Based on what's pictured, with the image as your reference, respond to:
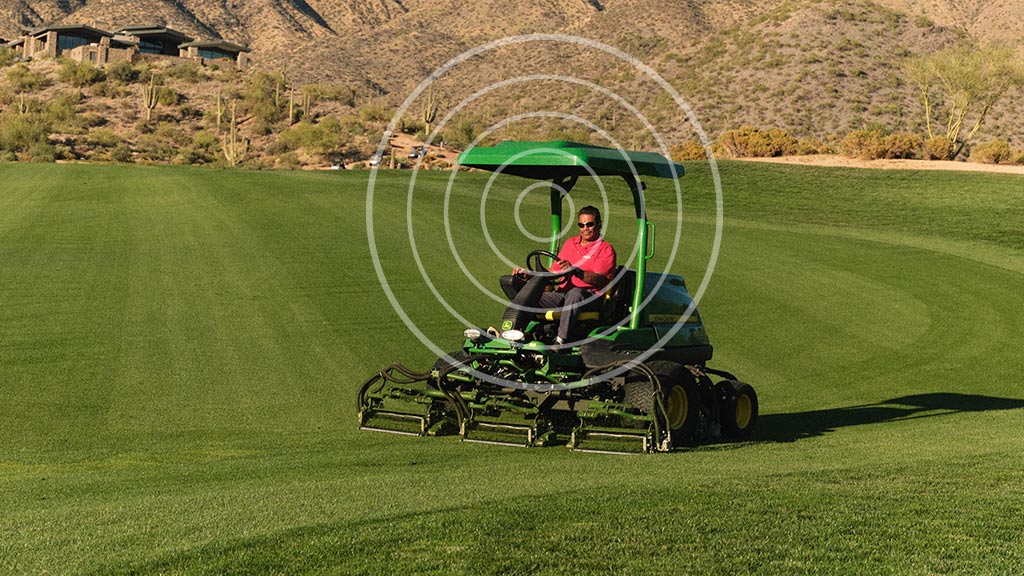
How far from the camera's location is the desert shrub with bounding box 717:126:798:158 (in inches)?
2586

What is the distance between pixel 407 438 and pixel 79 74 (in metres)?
94.6

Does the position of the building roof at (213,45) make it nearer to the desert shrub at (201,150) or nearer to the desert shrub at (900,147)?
the desert shrub at (201,150)

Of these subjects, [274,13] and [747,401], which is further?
[274,13]

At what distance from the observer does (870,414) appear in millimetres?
15727

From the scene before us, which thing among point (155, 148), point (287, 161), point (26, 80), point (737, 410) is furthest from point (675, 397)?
point (26, 80)

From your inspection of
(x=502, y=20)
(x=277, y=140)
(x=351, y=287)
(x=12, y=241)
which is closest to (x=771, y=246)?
(x=351, y=287)

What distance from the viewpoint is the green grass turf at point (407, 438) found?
23.5 feet

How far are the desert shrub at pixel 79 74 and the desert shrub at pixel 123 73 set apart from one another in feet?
2.53

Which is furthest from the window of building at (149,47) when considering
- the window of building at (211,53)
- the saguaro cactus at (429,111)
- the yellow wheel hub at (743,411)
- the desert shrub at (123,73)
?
the yellow wheel hub at (743,411)

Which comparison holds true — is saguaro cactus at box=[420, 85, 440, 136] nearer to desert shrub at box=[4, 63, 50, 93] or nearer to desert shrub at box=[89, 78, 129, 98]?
desert shrub at box=[89, 78, 129, 98]

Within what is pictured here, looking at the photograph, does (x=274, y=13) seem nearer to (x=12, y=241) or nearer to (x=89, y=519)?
(x=12, y=241)

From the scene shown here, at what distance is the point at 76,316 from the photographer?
64.4 feet

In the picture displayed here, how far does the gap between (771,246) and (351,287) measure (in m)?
14.5

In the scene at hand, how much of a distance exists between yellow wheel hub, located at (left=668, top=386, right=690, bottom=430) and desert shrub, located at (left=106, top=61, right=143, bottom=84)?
95.1 m
